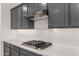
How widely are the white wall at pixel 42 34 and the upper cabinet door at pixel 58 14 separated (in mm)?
272

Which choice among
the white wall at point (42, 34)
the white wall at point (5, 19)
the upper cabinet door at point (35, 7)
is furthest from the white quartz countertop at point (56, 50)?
the upper cabinet door at point (35, 7)

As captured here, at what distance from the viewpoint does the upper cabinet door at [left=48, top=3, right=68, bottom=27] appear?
1.96 metres

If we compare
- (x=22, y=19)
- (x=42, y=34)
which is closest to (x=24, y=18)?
(x=22, y=19)

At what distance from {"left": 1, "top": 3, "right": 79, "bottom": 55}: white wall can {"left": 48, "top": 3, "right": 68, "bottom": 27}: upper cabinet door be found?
27 centimetres

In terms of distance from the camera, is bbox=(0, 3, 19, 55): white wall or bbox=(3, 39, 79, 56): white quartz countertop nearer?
bbox=(3, 39, 79, 56): white quartz countertop

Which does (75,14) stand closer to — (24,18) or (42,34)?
(42,34)

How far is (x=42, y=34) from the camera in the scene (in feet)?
8.86

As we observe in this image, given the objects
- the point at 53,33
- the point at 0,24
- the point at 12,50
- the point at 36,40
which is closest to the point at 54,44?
the point at 53,33

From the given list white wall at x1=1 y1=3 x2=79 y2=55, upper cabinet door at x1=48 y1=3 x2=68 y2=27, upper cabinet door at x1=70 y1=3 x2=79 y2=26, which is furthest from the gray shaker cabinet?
upper cabinet door at x1=70 y1=3 x2=79 y2=26

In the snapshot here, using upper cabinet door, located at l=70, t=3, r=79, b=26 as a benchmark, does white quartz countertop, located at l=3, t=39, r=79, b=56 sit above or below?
below

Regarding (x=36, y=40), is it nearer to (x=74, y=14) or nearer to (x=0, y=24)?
(x=0, y=24)

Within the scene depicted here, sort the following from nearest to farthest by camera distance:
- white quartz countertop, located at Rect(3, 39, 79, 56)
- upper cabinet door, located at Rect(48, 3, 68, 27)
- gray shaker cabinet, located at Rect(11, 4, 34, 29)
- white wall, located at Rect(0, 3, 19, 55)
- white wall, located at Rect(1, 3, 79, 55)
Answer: white quartz countertop, located at Rect(3, 39, 79, 56)
upper cabinet door, located at Rect(48, 3, 68, 27)
white wall, located at Rect(1, 3, 79, 55)
white wall, located at Rect(0, 3, 19, 55)
gray shaker cabinet, located at Rect(11, 4, 34, 29)

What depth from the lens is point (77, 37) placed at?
2074 millimetres

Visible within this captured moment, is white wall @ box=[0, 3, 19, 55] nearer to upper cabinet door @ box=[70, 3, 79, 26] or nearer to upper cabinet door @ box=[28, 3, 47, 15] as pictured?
upper cabinet door @ box=[28, 3, 47, 15]
